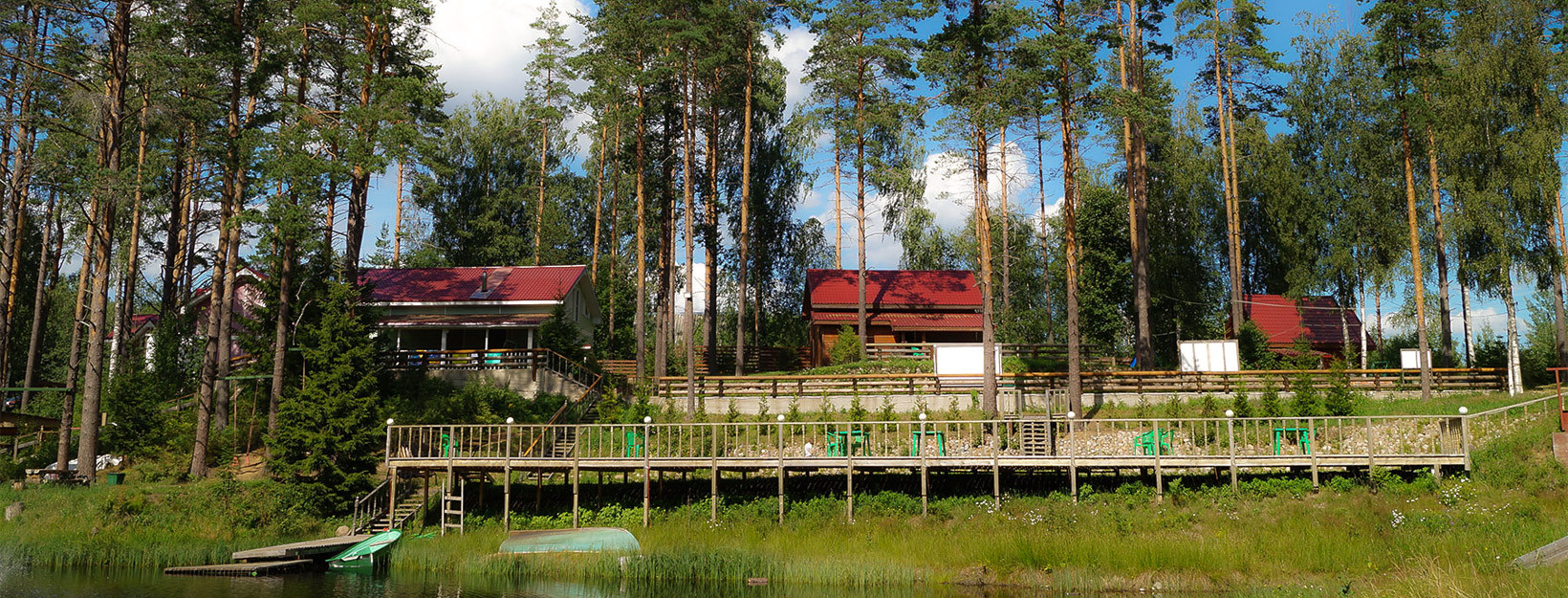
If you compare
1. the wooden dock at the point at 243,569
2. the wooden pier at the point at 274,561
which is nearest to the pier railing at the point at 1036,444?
the wooden pier at the point at 274,561

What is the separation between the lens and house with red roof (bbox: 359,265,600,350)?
32062 millimetres

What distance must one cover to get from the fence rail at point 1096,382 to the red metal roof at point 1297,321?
411 inches

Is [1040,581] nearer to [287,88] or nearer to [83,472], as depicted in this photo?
[83,472]

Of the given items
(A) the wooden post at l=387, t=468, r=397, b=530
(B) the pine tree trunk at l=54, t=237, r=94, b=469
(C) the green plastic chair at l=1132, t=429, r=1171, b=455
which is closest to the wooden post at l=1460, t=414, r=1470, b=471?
(C) the green plastic chair at l=1132, t=429, r=1171, b=455

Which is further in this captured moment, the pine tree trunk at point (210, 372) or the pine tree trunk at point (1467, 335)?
the pine tree trunk at point (1467, 335)

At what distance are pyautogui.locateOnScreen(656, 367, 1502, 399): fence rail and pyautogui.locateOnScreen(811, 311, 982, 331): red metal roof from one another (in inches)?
456

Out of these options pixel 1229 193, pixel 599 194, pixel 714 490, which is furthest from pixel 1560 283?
pixel 599 194

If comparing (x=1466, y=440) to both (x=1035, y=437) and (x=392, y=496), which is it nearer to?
(x=1035, y=437)

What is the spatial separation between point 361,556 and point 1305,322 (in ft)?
124

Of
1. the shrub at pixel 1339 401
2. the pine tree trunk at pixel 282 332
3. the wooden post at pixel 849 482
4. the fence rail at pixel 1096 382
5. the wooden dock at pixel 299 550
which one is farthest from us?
the fence rail at pixel 1096 382

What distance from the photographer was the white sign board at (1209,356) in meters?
30.3

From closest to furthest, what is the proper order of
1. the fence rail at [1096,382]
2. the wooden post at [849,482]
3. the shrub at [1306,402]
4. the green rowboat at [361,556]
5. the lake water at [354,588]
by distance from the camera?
the lake water at [354,588]
the green rowboat at [361,556]
the wooden post at [849,482]
the shrub at [1306,402]
the fence rail at [1096,382]

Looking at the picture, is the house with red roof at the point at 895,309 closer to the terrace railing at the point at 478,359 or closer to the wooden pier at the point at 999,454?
the terrace railing at the point at 478,359

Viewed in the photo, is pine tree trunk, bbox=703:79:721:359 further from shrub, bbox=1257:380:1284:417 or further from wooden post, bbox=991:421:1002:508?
shrub, bbox=1257:380:1284:417
